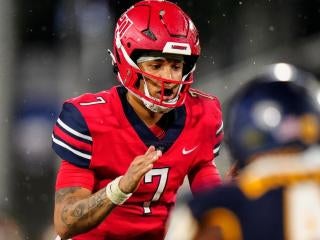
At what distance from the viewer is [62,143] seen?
5027 mm

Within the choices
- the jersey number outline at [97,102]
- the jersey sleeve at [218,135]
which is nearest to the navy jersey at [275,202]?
the jersey number outline at [97,102]

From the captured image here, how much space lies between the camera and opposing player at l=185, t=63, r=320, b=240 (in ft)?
10.8

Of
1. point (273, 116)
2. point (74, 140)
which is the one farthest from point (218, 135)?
point (273, 116)

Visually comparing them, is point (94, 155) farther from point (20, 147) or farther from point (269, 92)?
point (20, 147)

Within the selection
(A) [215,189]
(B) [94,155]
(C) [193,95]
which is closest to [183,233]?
(A) [215,189]

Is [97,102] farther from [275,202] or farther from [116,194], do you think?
[275,202]

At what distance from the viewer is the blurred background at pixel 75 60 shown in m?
10.1

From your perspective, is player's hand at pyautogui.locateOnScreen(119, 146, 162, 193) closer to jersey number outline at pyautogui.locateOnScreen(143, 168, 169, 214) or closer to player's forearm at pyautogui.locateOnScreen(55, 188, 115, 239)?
player's forearm at pyautogui.locateOnScreen(55, 188, 115, 239)

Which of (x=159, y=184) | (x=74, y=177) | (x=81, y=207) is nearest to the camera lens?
(x=81, y=207)

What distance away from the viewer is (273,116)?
330 cm

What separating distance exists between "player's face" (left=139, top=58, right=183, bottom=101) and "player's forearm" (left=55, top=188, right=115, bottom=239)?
19.3 inches

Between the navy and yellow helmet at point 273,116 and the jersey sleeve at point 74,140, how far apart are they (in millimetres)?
1589

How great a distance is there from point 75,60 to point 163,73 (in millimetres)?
5438

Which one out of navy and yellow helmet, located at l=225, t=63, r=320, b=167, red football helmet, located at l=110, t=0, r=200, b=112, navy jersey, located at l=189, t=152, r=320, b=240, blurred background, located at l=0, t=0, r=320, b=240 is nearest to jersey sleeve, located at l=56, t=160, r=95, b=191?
red football helmet, located at l=110, t=0, r=200, b=112
